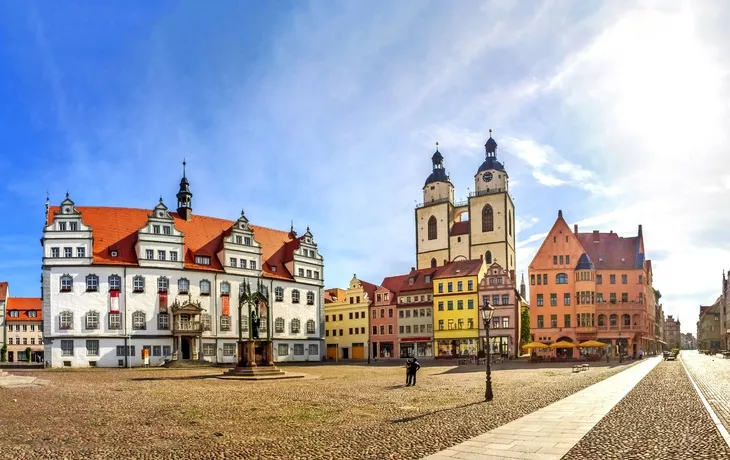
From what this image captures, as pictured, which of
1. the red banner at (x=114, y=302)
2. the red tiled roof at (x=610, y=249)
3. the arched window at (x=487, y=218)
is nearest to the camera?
the red banner at (x=114, y=302)

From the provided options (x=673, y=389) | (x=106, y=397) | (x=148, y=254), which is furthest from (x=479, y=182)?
(x=106, y=397)

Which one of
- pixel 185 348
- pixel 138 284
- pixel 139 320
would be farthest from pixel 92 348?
pixel 185 348

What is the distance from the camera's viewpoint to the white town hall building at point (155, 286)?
59906 mm

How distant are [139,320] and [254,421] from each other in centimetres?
4951

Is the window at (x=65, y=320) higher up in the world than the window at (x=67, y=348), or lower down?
higher up

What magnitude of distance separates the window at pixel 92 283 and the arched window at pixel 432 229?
202 ft

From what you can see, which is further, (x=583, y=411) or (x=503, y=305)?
(x=503, y=305)

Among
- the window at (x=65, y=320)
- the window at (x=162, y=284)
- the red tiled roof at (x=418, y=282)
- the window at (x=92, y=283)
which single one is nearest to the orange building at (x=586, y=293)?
the red tiled roof at (x=418, y=282)

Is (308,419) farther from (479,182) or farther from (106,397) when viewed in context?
(479,182)

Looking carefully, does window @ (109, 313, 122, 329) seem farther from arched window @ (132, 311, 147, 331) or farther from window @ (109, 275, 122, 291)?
window @ (109, 275, 122, 291)

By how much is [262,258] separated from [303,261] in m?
5.81

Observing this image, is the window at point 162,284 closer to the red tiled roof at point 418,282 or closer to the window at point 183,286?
the window at point 183,286

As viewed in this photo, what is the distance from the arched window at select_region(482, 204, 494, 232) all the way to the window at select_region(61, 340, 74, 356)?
66.4 meters

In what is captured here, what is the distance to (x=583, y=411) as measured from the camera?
1847 centimetres
